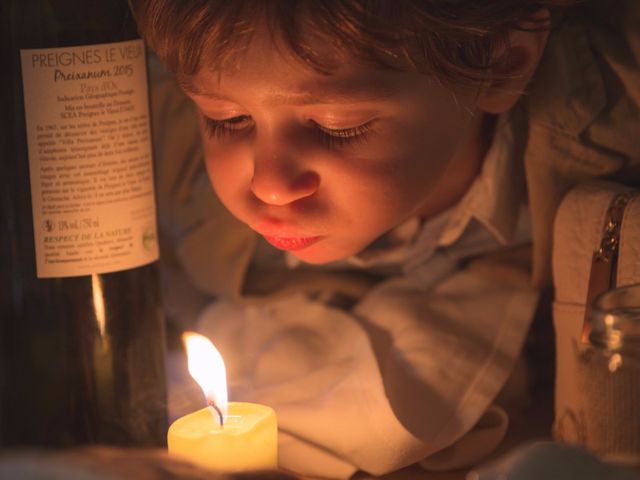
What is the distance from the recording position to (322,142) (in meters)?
0.67

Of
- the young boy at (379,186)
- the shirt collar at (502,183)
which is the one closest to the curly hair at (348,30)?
the young boy at (379,186)

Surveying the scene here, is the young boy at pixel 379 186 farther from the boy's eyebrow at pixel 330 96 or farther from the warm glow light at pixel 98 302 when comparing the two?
the warm glow light at pixel 98 302

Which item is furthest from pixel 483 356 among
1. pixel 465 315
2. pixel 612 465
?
pixel 612 465

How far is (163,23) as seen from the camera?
26.2 inches

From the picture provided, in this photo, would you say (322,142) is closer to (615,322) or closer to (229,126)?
(229,126)

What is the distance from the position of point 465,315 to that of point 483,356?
0.05m

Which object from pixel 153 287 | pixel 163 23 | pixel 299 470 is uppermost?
pixel 163 23

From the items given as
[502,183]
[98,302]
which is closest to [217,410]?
[98,302]

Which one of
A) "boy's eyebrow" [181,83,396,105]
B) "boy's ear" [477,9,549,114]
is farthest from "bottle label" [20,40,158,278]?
"boy's ear" [477,9,549,114]

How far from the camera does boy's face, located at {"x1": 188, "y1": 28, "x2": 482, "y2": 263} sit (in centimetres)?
64

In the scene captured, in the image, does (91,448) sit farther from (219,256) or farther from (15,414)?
(219,256)

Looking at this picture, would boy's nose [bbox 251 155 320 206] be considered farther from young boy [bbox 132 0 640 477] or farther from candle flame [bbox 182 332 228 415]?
candle flame [bbox 182 332 228 415]

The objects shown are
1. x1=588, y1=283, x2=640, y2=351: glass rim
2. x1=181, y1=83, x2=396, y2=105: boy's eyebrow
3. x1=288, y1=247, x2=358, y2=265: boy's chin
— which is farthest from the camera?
x1=288, y1=247, x2=358, y2=265: boy's chin

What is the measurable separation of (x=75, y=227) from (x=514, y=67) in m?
0.32
